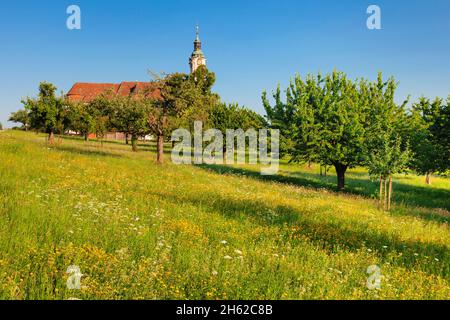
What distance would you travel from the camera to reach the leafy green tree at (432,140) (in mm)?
29297

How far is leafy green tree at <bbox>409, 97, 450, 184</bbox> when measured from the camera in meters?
29.3

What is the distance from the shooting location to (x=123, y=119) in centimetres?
5109

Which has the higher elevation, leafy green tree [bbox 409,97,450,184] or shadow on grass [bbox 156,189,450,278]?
leafy green tree [bbox 409,97,450,184]

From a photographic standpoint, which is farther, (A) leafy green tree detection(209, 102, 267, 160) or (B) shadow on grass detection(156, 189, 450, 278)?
(A) leafy green tree detection(209, 102, 267, 160)

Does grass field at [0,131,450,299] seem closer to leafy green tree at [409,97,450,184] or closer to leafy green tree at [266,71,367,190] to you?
leafy green tree at [266,71,367,190]

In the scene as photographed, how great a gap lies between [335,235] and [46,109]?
4042cm

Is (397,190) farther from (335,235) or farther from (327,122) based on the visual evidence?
(335,235)

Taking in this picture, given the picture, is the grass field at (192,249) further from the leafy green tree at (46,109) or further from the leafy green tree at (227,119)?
the leafy green tree at (227,119)

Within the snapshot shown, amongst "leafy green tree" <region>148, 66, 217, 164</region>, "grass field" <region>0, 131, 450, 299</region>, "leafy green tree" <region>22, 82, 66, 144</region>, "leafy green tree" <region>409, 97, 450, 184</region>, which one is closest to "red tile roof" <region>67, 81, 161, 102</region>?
"leafy green tree" <region>22, 82, 66, 144</region>

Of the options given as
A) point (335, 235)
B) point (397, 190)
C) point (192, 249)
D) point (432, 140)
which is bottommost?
point (397, 190)

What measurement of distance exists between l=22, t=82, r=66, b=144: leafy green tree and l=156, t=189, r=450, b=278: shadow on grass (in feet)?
113

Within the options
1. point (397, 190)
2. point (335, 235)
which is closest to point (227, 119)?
point (397, 190)

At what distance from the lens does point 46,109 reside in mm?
39281

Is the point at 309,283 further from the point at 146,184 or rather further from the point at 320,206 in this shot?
the point at 146,184
